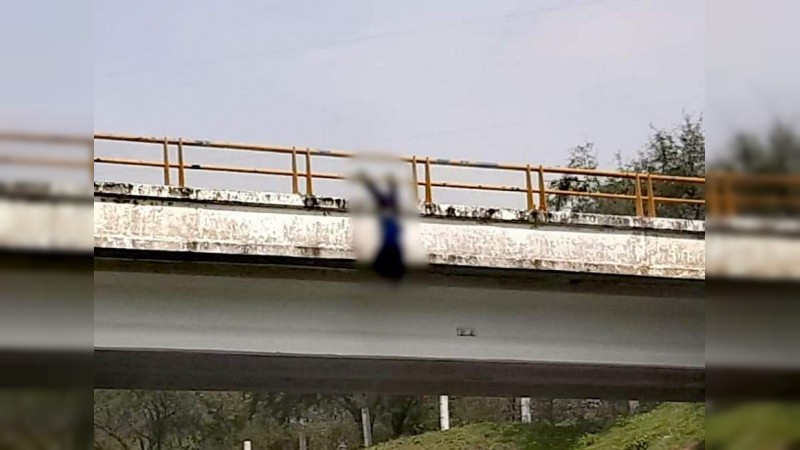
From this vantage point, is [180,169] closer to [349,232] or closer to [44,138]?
[349,232]

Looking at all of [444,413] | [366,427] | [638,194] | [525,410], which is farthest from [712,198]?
[366,427]

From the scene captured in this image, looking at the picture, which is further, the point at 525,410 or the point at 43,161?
the point at 525,410

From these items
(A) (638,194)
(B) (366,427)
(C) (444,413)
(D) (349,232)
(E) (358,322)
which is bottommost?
(B) (366,427)

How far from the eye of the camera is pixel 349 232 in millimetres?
2451

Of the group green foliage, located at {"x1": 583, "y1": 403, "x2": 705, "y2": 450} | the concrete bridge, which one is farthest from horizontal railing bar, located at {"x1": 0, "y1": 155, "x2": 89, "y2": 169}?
green foliage, located at {"x1": 583, "y1": 403, "x2": 705, "y2": 450}

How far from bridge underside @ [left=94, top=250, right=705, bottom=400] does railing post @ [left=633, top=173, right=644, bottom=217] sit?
12.7 inches

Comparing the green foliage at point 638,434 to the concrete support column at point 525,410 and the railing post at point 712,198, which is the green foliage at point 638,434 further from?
the railing post at point 712,198

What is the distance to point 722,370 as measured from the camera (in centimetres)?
24

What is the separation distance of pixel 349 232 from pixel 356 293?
205mm

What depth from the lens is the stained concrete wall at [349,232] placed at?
2.35m

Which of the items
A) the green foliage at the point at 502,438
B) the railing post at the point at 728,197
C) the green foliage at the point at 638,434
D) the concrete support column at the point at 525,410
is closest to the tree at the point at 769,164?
the railing post at the point at 728,197

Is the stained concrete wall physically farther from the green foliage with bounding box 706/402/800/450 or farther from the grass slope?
the grass slope

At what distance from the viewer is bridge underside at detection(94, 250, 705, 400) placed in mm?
2492

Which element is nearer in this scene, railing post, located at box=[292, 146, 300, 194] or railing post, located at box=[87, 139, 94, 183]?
railing post, located at box=[87, 139, 94, 183]
